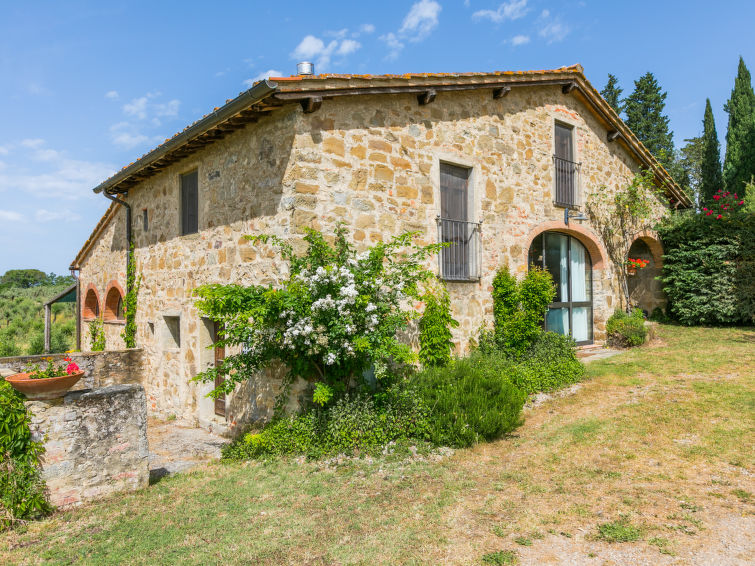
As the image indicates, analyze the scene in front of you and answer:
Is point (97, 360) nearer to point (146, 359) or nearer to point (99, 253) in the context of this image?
point (146, 359)

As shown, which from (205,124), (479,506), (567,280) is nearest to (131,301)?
(205,124)

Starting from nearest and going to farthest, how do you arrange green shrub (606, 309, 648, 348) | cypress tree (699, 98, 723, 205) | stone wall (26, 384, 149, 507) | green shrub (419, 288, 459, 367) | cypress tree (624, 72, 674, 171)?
1. stone wall (26, 384, 149, 507)
2. green shrub (419, 288, 459, 367)
3. green shrub (606, 309, 648, 348)
4. cypress tree (699, 98, 723, 205)
5. cypress tree (624, 72, 674, 171)

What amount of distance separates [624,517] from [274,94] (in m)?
5.74

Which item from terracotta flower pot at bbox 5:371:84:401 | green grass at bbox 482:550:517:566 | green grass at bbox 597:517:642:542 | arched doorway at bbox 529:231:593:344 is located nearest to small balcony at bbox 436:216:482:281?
arched doorway at bbox 529:231:593:344

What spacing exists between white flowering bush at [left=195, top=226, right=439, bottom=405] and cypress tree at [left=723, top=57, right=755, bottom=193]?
64.1ft

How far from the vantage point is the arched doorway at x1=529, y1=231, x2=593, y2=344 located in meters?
10.5

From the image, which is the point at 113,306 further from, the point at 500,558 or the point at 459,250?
the point at 500,558

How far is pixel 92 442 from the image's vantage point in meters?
4.79

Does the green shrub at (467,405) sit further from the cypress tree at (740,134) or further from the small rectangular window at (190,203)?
the cypress tree at (740,134)

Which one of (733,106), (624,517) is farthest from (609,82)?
(624,517)

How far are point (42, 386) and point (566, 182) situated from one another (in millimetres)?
9999

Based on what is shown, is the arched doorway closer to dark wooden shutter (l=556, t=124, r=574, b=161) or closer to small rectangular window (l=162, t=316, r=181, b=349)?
dark wooden shutter (l=556, t=124, r=574, b=161)

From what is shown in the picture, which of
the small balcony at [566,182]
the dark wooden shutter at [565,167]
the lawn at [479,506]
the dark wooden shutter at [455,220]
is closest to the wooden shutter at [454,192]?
the dark wooden shutter at [455,220]

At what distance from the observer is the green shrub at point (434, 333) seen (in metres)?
7.17
